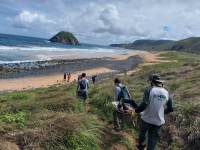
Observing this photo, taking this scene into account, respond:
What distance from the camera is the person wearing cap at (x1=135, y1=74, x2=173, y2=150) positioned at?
8.33m

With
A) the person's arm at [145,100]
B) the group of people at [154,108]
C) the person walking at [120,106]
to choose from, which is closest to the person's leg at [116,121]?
the person walking at [120,106]

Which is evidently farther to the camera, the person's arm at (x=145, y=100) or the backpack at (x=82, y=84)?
the backpack at (x=82, y=84)

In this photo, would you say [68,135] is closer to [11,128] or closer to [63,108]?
[11,128]

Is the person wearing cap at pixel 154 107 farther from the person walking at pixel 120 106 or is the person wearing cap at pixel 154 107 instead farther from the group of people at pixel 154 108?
the person walking at pixel 120 106

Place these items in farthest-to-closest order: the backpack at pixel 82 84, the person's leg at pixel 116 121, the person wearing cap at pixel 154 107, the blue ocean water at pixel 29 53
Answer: the blue ocean water at pixel 29 53 < the backpack at pixel 82 84 < the person's leg at pixel 116 121 < the person wearing cap at pixel 154 107

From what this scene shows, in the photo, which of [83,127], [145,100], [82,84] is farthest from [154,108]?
[82,84]

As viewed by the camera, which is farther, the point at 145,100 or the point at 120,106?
the point at 120,106

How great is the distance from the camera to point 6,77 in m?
41.7

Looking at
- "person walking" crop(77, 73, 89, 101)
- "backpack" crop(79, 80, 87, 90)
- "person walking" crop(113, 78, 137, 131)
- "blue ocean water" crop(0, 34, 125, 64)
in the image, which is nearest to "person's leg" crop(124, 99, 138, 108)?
"person walking" crop(113, 78, 137, 131)

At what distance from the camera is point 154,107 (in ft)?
27.5

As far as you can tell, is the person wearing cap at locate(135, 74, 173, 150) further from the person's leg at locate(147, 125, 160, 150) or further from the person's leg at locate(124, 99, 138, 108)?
the person's leg at locate(124, 99, 138, 108)

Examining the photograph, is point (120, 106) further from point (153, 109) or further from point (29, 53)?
point (29, 53)

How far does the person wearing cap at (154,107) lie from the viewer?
8.33 meters

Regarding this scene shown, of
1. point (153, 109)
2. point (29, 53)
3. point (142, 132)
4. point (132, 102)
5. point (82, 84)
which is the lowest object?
point (29, 53)
